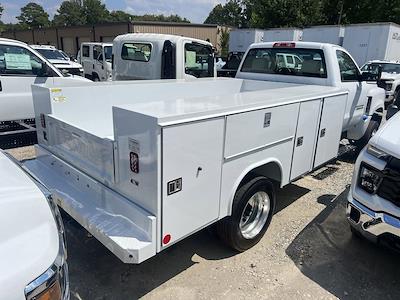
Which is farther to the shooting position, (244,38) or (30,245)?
(244,38)

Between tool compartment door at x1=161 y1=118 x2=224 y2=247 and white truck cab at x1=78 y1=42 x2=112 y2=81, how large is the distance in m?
13.0

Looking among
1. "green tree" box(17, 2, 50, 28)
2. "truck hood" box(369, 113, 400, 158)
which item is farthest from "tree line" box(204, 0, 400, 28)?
"green tree" box(17, 2, 50, 28)

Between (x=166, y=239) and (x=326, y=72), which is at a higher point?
(x=326, y=72)

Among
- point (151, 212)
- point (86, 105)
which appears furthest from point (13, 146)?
point (151, 212)

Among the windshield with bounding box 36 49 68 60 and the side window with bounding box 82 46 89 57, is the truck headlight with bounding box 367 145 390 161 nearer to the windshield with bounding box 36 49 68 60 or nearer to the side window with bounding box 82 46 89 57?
the windshield with bounding box 36 49 68 60

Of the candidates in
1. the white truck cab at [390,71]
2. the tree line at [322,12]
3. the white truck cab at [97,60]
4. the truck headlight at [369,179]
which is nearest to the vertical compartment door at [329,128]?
the truck headlight at [369,179]

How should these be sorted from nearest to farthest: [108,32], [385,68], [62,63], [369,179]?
[369,179]
[62,63]
[385,68]
[108,32]

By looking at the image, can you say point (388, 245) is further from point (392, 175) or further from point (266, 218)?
point (266, 218)

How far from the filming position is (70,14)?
9825 centimetres

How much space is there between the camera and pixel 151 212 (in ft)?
7.67

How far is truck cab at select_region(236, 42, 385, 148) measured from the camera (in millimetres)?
4918

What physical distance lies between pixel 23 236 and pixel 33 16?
409ft

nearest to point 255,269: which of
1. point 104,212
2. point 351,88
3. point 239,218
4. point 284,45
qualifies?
point 239,218

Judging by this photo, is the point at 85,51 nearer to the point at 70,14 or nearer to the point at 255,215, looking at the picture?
the point at 255,215
